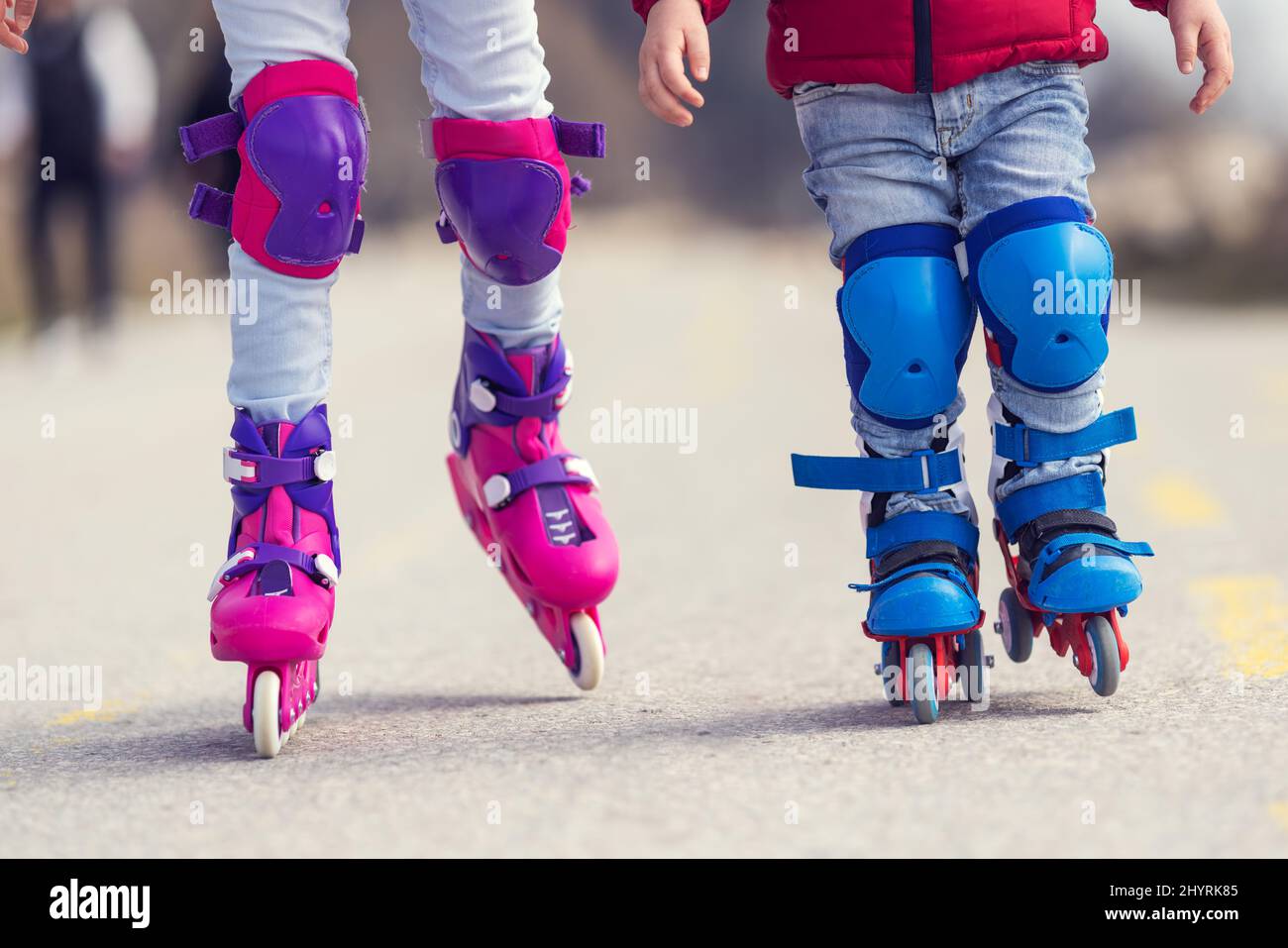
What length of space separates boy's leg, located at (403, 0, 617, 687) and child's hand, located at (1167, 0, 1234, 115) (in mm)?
884

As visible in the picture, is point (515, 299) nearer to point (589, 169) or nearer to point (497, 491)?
point (497, 491)

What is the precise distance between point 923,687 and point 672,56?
0.92 meters

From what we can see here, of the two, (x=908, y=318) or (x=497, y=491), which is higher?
(x=908, y=318)

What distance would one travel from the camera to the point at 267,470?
7.69ft

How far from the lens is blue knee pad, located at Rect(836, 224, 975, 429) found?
2.30 metres

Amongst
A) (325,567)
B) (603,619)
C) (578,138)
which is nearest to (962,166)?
(578,138)

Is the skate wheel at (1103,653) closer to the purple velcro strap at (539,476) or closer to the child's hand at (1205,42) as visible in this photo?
the child's hand at (1205,42)

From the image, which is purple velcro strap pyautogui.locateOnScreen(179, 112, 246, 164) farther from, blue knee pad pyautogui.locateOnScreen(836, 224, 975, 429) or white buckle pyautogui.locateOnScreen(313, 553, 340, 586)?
blue knee pad pyautogui.locateOnScreen(836, 224, 975, 429)

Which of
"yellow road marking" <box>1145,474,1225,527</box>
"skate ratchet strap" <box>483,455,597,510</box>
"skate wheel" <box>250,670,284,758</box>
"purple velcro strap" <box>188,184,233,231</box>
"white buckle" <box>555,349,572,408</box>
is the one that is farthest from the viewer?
Answer: "yellow road marking" <box>1145,474,1225,527</box>

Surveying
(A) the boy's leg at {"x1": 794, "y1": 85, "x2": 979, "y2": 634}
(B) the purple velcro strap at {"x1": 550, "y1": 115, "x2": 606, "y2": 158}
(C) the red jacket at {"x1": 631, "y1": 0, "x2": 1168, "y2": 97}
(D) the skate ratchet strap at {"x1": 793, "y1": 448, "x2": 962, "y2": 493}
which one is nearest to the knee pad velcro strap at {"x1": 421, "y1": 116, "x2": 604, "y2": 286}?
(B) the purple velcro strap at {"x1": 550, "y1": 115, "x2": 606, "y2": 158}

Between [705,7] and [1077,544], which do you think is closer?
[1077,544]

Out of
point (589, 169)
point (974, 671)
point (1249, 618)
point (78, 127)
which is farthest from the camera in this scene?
point (589, 169)

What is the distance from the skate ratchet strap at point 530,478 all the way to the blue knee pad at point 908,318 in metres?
0.58

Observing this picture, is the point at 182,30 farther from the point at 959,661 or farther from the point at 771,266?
the point at 959,661
